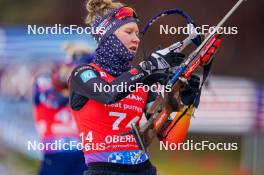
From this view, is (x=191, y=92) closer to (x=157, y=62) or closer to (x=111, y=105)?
(x=157, y=62)

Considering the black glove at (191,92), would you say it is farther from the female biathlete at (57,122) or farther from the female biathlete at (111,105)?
the female biathlete at (57,122)

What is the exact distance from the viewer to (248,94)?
1199 centimetres

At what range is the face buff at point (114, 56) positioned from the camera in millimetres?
5605

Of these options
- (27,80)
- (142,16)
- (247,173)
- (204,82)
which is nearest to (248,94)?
(247,173)

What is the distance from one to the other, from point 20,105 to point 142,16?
205 inches

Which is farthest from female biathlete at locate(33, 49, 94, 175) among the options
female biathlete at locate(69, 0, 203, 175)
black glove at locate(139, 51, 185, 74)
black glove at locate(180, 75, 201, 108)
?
black glove at locate(139, 51, 185, 74)

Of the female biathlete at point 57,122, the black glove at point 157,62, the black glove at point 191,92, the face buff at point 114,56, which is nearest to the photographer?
the black glove at point 157,62

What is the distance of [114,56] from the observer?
562 centimetres

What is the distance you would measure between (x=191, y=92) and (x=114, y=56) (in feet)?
1.67

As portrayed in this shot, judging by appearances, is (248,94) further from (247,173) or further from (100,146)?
(100,146)

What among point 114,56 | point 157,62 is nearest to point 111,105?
point 114,56

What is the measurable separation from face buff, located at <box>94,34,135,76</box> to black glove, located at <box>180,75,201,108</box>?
401 mm

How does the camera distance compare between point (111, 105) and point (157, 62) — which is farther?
point (111, 105)

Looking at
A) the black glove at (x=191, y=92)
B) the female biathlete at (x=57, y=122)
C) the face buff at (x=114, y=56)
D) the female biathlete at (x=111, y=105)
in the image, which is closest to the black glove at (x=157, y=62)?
the female biathlete at (x=111, y=105)
